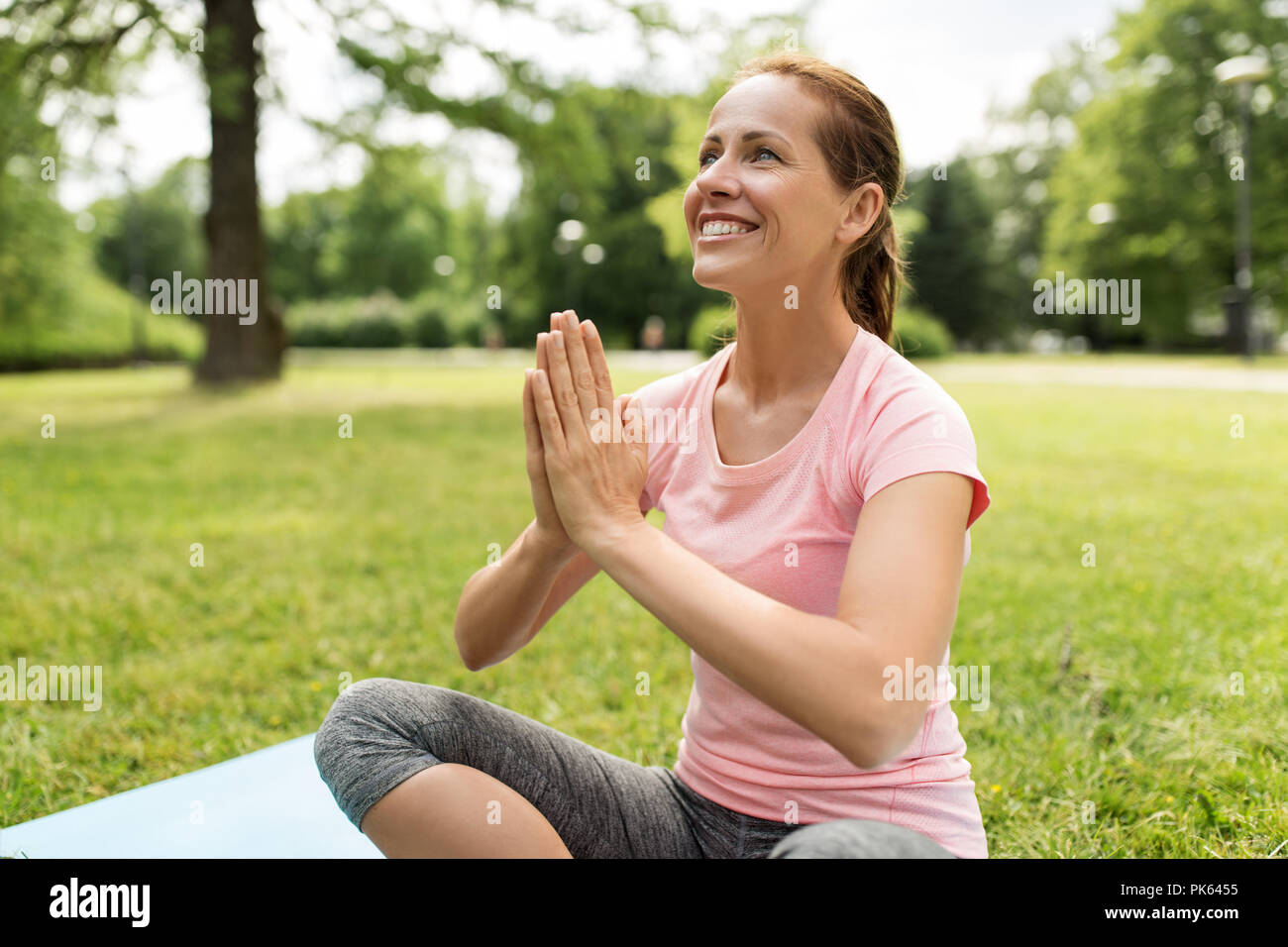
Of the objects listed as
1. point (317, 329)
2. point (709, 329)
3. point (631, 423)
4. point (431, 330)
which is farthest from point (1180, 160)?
point (631, 423)

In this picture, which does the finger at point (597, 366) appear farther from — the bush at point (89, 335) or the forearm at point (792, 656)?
the bush at point (89, 335)

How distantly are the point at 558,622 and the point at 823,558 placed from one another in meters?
3.52

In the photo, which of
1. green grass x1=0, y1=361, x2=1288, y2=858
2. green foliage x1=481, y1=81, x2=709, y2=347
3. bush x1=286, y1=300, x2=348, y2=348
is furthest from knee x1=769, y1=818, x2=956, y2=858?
bush x1=286, y1=300, x2=348, y2=348

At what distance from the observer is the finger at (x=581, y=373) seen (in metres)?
1.65

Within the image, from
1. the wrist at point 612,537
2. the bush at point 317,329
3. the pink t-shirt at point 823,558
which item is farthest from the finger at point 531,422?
the bush at point 317,329

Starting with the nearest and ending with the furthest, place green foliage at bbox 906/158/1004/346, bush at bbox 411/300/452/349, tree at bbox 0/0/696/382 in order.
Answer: tree at bbox 0/0/696/382, green foliage at bbox 906/158/1004/346, bush at bbox 411/300/452/349

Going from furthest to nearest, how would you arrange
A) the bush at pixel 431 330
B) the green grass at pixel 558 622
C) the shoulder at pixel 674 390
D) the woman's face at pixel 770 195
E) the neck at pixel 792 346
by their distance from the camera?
1. the bush at pixel 431 330
2. the green grass at pixel 558 622
3. the shoulder at pixel 674 390
4. the neck at pixel 792 346
5. the woman's face at pixel 770 195

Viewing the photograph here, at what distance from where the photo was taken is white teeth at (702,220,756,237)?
176cm

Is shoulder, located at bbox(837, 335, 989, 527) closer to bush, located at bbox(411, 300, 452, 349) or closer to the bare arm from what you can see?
the bare arm

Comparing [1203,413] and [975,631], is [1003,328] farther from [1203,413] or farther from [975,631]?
[975,631]

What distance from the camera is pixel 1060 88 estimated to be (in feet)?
159

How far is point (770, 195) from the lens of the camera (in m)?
1.72

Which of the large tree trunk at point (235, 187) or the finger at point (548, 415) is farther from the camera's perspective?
the large tree trunk at point (235, 187)

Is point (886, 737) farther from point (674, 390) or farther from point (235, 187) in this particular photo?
point (235, 187)
